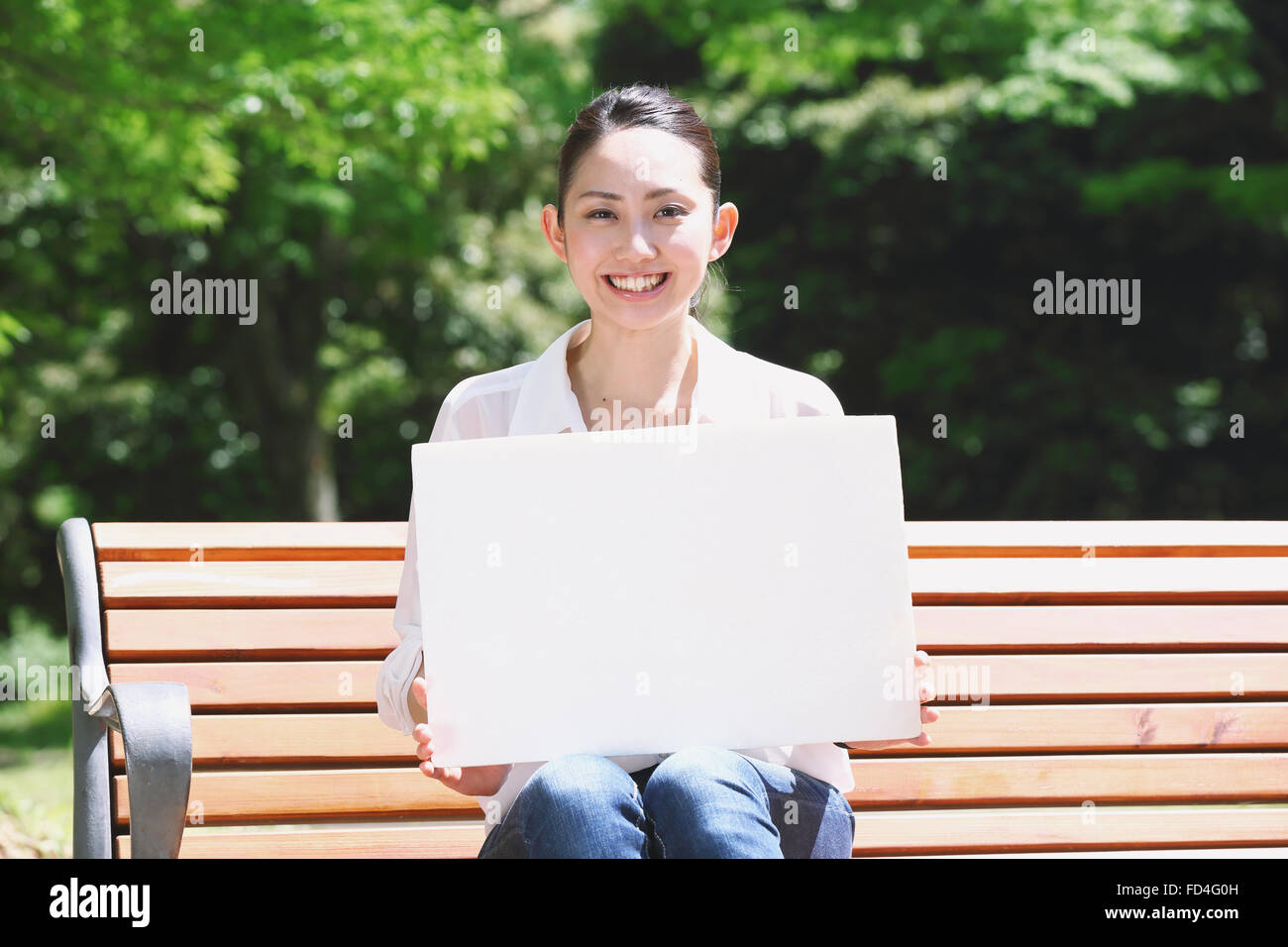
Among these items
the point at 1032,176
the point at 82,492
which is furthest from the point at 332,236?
the point at 1032,176

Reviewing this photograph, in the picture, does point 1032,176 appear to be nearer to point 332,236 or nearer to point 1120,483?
point 1120,483

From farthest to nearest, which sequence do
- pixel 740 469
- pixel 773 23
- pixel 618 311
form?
pixel 773 23 → pixel 618 311 → pixel 740 469

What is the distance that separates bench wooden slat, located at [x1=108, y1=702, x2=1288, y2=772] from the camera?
277 cm

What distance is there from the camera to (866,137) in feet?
47.9

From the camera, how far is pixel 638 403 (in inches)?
99.8

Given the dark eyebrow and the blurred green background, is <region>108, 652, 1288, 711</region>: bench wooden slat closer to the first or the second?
the dark eyebrow

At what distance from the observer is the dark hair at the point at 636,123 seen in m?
2.37

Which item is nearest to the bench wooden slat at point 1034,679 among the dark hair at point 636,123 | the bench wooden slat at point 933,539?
the bench wooden slat at point 933,539

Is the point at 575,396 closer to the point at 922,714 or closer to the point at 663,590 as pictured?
the point at 663,590

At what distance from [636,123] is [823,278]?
1313 centimetres

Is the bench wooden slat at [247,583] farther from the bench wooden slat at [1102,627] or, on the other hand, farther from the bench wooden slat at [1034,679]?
the bench wooden slat at [1102,627]

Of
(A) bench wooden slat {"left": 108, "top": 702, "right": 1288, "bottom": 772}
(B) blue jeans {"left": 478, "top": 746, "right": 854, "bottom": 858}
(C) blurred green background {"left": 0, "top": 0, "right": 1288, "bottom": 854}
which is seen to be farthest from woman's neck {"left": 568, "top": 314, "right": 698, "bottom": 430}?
(C) blurred green background {"left": 0, "top": 0, "right": 1288, "bottom": 854}

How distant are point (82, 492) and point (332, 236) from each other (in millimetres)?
4088

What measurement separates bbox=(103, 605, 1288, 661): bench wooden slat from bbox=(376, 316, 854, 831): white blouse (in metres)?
0.40
